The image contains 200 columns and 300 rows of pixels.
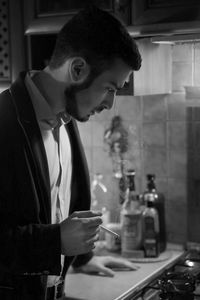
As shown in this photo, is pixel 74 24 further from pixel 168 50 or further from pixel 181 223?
pixel 181 223

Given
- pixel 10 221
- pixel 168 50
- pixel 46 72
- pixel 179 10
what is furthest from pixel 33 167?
pixel 168 50

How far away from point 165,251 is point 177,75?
1.96 ft

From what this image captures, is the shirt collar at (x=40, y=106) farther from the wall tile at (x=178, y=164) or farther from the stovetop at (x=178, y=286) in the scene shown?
the wall tile at (x=178, y=164)

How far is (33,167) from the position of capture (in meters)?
1.41

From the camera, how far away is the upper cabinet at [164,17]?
4.59 feet

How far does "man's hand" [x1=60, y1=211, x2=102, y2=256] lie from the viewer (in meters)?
1.38

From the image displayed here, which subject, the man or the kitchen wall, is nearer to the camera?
the man

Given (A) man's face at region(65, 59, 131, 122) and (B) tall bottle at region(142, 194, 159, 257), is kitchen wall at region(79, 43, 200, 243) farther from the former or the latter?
(A) man's face at region(65, 59, 131, 122)

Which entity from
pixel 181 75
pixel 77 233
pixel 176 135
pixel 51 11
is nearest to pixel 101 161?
pixel 176 135

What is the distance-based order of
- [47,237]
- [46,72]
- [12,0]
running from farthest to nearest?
[12,0] < [46,72] < [47,237]

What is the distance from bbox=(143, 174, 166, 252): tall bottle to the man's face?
20.1 inches

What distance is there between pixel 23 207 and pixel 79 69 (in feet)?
1.18

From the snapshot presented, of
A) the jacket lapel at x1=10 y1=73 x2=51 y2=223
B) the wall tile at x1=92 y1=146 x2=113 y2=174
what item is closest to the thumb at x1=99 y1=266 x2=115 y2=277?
the jacket lapel at x1=10 y1=73 x2=51 y2=223

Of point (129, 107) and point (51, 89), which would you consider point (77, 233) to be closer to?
point (51, 89)
